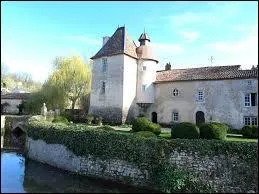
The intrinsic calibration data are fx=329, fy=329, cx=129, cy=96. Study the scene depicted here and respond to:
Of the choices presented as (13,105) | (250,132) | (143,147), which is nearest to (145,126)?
(143,147)

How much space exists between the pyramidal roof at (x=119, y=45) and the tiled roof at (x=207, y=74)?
4228 millimetres

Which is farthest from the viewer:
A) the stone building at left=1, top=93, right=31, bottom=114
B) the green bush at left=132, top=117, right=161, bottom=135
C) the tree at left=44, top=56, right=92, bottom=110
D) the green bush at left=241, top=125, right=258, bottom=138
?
the stone building at left=1, top=93, right=31, bottom=114

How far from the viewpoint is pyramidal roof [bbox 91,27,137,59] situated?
34.2 meters

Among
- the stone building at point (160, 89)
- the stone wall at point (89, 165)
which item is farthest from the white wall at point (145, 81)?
the stone wall at point (89, 165)

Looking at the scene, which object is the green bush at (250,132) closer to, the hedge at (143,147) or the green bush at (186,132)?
the green bush at (186,132)

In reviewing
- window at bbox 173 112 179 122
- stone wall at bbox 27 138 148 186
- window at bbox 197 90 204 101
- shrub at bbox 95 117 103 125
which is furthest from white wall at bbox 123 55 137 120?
stone wall at bbox 27 138 148 186

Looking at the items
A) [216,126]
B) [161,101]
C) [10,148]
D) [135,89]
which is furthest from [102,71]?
[216,126]

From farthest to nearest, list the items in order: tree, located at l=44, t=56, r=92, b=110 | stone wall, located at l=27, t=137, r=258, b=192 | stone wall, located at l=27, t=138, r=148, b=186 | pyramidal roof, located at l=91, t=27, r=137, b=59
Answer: tree, located at l=44, t=56, r=92, b=110
pyramidal roof, located at l=91, t=27, r=137, b=59
stone wall, located at l=27, t=138, r=148, b=186
stone wall, located at l=27, t=137, r=258, b=192

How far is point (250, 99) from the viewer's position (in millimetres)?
30094

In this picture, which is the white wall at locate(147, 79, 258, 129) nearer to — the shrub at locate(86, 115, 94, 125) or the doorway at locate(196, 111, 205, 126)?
the doorway at locate(196, 111, 205, 126)

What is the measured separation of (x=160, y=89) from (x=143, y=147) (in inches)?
789

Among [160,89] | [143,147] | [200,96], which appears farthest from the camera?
[160,89]

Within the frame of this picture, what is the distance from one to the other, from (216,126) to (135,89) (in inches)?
591

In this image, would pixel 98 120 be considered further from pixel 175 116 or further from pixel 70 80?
pixel 175 116
